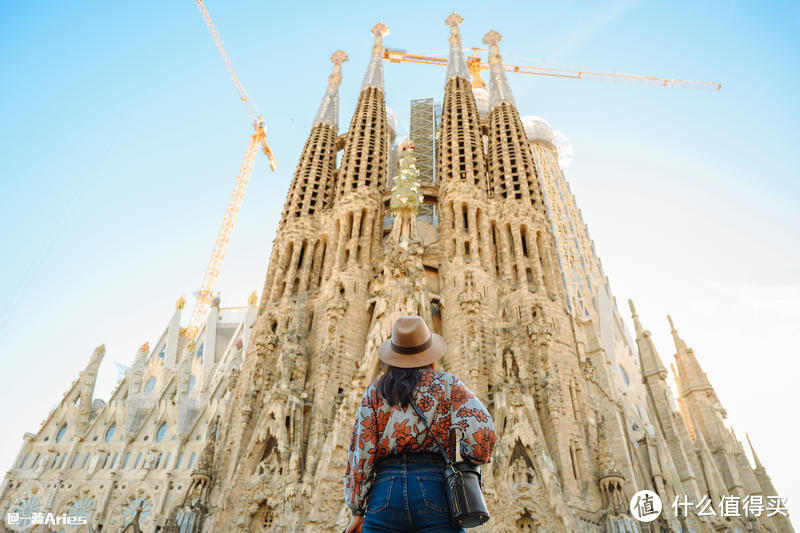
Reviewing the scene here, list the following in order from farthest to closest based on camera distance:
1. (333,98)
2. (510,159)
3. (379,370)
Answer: (333,98) → (510,159) → (379,370)

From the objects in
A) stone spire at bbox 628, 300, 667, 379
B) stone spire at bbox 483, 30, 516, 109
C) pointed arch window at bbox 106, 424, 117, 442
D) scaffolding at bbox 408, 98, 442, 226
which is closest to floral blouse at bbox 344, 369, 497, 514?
stone spire at bbox 628, 300, 667, 379

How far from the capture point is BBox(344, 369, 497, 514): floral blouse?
3.09m

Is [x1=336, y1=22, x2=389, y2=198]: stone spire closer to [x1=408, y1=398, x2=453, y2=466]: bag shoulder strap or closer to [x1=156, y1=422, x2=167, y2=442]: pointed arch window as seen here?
[x1=156, y1=422, x2=167, y2=442]: pointed arch window

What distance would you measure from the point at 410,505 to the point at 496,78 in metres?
30.7

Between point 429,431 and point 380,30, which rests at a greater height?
point 380,30

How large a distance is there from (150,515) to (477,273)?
18177 millimetres

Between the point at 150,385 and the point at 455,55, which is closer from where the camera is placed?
the point at 455,55

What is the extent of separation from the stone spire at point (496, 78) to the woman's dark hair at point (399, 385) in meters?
27.8

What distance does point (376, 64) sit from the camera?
107ft

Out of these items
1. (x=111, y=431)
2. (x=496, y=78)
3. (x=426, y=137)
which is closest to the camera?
(x=111, y=431)

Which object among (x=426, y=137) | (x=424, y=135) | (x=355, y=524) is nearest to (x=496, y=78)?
(x=426, y=137)

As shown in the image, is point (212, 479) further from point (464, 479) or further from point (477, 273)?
point (464, 479)

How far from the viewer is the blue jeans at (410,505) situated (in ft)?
9.52

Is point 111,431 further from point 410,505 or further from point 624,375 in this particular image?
point 410,505
